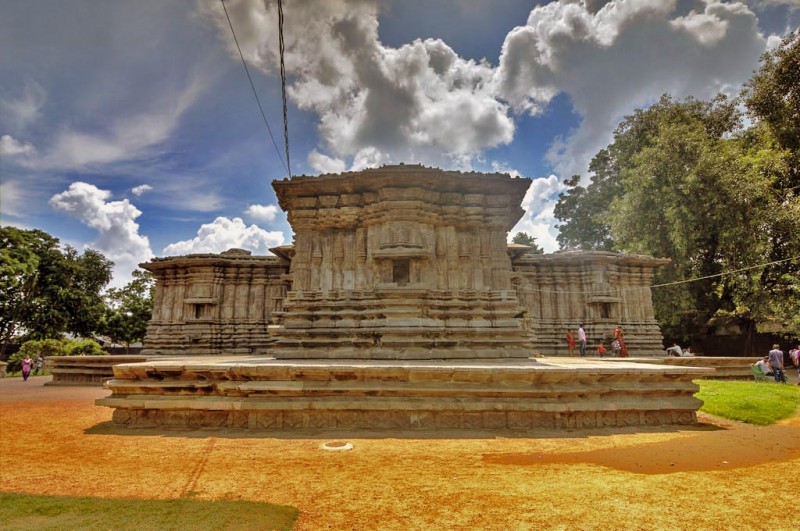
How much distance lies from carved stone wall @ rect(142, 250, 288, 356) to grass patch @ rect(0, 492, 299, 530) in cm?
1679

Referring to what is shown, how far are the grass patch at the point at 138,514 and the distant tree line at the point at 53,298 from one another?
108 feet

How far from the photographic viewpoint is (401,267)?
413 inches

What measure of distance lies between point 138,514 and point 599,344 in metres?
19.5

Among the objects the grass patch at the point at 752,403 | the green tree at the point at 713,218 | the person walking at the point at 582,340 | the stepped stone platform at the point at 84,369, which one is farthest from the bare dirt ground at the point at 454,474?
the green tree at the point at 713,218

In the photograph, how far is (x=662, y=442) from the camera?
17.5 ft

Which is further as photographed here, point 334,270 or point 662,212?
point 662,212

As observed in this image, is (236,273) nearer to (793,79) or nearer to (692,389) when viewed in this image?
(692,389)

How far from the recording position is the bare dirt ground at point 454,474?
125 inches

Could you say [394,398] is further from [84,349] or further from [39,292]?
[39,292]

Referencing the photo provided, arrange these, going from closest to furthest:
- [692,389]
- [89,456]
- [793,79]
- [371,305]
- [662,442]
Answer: [89,456], [662,442], [692,389], [371,305], [793,79]

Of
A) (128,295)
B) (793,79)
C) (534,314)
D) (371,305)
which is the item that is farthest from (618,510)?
(128,295)

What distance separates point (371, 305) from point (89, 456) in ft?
19.6

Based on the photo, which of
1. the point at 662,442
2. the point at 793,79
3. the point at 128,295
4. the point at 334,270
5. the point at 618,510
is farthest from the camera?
the point at 128,295

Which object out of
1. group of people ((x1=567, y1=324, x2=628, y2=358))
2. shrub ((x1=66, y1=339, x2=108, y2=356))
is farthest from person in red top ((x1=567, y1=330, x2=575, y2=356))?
shrub ((x1=66, y1=339, x2=108, y2=356))
